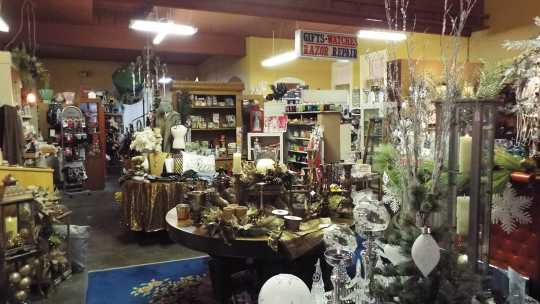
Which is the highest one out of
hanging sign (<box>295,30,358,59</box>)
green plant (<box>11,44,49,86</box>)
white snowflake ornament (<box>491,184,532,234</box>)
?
hanging sign (<box>295,30,358,59</box>)

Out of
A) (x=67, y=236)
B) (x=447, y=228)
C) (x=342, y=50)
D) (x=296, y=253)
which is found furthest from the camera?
(x=342, y=50)

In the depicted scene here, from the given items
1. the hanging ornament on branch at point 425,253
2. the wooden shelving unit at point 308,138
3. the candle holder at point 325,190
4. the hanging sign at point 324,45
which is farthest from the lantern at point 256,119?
the hanging ornament on branch at point 425,253

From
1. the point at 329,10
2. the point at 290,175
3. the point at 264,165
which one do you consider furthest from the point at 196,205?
the point at 329,10

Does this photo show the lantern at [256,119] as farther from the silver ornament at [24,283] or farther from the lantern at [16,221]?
the silver ornament at [24,283]

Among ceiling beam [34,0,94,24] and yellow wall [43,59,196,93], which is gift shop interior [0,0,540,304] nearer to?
ceiling beam [34,0,94,24]

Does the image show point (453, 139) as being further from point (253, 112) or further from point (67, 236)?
point (253, 112)

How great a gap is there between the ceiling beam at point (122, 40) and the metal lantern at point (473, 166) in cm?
896

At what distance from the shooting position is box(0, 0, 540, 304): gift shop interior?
165 centimetres

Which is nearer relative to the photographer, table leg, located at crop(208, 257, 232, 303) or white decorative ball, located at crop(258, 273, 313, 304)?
white decorative ball, located at crop(258, 273, 313, 304)

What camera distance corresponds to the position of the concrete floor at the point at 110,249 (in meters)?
3.35

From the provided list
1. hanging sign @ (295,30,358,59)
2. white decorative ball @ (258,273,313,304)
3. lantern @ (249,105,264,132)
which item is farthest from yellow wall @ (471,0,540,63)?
white decorative ball @ (258,273,313,304)

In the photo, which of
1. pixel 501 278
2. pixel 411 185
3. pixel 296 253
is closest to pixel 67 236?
pixel 296 253

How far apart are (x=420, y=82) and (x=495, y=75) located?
22.0 inches

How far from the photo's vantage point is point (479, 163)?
163 centimetres
